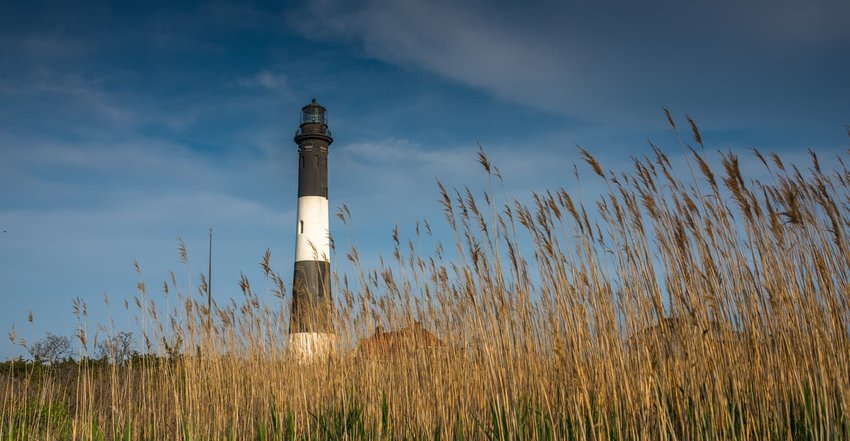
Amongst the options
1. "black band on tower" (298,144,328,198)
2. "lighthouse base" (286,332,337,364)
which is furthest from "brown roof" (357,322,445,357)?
"black band on tower" (298,144,328,198)

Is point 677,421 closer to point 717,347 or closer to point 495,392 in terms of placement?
point 717,347

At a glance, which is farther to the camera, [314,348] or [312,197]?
[312,197]

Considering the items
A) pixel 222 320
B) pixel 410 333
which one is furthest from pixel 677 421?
pixel 222 320

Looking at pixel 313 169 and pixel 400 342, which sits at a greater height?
pixel 313 169

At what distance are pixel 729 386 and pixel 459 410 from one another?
4.79 feet

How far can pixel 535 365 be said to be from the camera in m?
3.15

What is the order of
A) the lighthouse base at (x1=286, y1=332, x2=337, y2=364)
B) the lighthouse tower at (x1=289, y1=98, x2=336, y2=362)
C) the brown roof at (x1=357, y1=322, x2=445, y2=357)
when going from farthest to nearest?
the lighthouse tower at (x1=289, y1=98, x2=336, y2=362), the lighthouse base at (x1=286, y1=332, x2=337, y2=364), the brown roof at (x1=357, y1=322, x2=445, y2=357)

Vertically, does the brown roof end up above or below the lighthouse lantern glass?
below

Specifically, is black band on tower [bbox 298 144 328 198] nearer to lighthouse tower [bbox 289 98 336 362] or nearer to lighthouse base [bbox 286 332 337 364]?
lighthouse tower [bbox 289 98 336 362]

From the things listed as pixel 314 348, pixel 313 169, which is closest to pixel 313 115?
pixel 313 169

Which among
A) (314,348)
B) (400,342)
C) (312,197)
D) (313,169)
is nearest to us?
(400,342)

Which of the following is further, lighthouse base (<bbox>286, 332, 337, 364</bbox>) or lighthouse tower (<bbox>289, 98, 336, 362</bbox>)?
lighthouse tower (<bbox>289, 98, 336, 362</bbox>)

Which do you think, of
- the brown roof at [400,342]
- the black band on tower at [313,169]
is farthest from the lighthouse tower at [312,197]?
the brown roof at [400,342]

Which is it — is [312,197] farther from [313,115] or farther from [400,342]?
[400,342]
